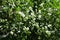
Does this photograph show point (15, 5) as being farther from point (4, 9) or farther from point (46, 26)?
point (46, 26)

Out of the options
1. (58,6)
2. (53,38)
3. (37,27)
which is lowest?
(53,38)

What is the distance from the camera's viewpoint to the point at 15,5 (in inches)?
165

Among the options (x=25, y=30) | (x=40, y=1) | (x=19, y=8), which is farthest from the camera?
(x=40, y=1)

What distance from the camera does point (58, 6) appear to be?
431cm

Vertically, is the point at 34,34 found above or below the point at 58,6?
below

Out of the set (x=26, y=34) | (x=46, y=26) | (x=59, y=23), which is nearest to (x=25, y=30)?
(x=26, y=34)

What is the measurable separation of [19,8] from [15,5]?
0.11m

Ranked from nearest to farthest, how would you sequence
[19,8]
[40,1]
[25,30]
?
1. [25,30]
2. [19,8]
3. [40,1]

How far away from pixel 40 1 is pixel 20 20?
31.4 inches

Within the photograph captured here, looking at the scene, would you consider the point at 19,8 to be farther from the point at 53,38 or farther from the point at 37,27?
the point at 53,38

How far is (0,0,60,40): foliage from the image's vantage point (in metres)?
3.94

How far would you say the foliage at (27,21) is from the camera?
155 inches

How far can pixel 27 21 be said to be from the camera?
13.3 feet

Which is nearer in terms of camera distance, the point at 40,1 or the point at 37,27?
the point at 37,27
